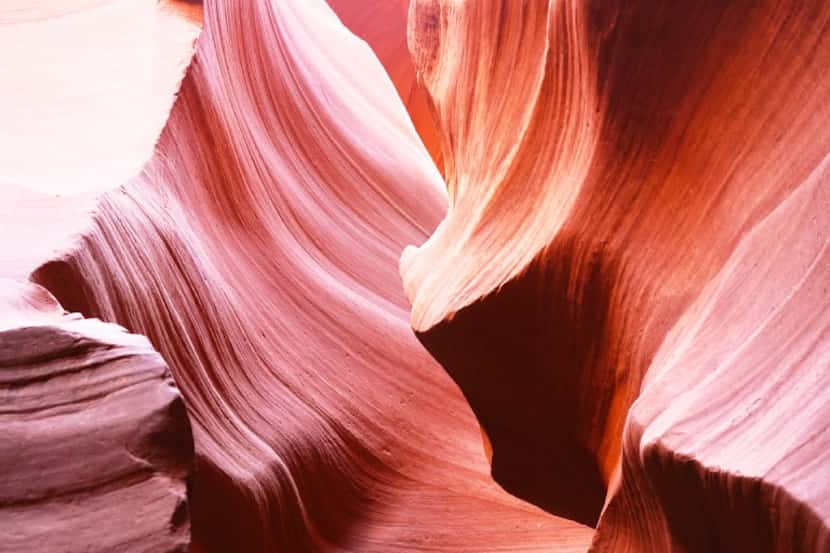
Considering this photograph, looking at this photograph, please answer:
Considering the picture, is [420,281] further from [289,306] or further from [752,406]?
[752,406]

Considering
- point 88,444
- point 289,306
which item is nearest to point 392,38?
point 289,306

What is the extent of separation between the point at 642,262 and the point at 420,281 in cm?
42

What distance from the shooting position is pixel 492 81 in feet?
4.22

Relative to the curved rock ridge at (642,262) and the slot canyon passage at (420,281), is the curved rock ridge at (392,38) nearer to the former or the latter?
the slot canyon passage at (420,281)

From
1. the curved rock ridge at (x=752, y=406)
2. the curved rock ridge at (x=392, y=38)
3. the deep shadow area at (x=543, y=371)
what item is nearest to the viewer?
the curved rock ridge at (x=752, y=406)

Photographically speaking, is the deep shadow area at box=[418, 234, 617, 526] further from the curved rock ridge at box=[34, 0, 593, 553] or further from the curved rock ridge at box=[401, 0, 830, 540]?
the curved rock ridge at box=[34, 0, 593, 553]

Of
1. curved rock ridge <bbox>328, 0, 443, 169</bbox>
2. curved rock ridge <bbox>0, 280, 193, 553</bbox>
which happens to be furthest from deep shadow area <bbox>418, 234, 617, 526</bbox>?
curved rock ridge <bbox>328, 0, 443, 169</bbox>

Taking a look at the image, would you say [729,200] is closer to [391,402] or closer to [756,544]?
[756,544]

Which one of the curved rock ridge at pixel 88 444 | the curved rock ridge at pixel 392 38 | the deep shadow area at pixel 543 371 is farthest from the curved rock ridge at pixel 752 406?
the curved rock ridge at pixel 392 38

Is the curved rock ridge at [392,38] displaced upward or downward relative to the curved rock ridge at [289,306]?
upward

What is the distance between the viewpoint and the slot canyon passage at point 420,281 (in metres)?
0.70

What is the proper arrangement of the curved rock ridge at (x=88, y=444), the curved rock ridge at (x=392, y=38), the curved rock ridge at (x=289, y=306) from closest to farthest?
the curved rock ridge at (x=88, y=444)
the curved rock ridge at (x=289, y=306)
the curved rock ridge at (x=392, y=38)

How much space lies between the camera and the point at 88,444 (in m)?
0.73

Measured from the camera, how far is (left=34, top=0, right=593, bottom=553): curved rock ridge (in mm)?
1123
